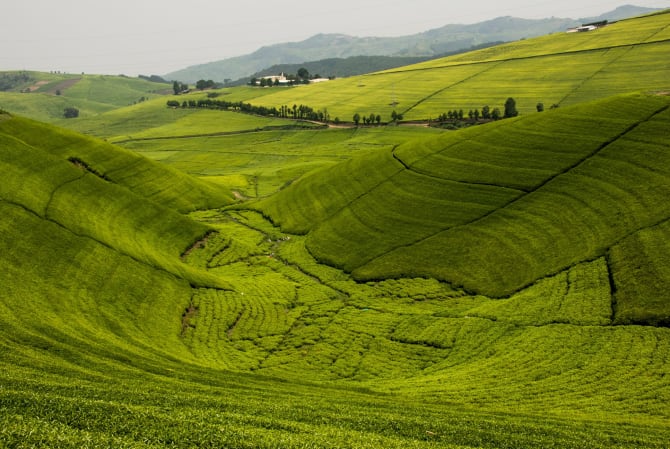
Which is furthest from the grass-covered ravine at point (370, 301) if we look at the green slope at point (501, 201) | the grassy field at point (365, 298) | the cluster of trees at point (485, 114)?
the cluster of trees at point (485, 114)

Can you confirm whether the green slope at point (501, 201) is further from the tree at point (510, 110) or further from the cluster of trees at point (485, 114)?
the cluster of trees at point (485, 114)

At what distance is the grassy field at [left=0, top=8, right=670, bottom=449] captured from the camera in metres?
27.7

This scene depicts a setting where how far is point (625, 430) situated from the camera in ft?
91.3

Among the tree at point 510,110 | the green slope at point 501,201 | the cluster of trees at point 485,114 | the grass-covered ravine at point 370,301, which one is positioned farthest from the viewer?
the cluster of trees at point 485,114

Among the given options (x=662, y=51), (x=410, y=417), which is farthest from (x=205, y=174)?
(x=662, y=51)

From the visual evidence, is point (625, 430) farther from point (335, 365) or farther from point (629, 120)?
point (629, 120)

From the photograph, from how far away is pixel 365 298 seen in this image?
58.7 meters

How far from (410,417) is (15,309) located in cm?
3388

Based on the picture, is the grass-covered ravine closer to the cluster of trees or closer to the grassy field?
the grassy field

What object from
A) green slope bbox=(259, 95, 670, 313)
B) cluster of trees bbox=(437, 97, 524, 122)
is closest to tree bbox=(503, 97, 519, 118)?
cluster of trees bbox=(437, 97, 524, 122)

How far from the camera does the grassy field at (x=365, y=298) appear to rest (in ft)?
90.7

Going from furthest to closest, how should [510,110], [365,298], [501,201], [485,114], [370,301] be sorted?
[485,114] < [510,110] < [501,201] < [365,298] < [370,301]

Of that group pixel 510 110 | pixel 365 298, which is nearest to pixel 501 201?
pixel 365 298

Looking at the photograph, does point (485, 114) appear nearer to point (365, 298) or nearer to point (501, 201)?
point (501, 201)
